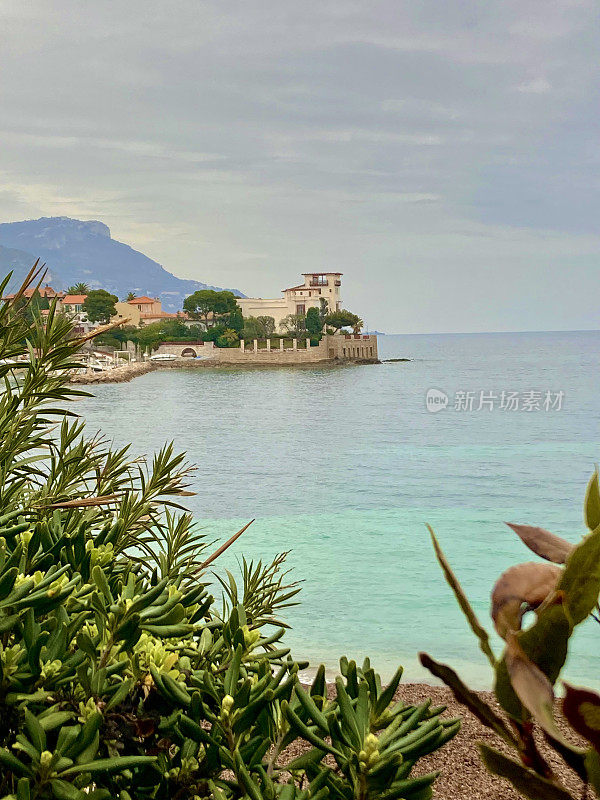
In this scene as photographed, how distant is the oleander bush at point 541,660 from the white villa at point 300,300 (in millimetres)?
75853

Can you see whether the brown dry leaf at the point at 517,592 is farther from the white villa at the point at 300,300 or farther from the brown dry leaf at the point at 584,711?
the white villa at the point at 300,300

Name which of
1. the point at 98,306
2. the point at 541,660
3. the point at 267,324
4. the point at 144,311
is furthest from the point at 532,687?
the point at 144,311

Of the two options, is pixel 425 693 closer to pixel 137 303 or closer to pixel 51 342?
pixel 51 342

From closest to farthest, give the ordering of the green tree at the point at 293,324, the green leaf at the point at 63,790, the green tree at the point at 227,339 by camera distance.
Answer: the green leaf at the point at 63,790, the green tree at the point at 227,339, the green tree at the point at 293,324

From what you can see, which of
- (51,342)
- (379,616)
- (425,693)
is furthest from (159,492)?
(379,616)


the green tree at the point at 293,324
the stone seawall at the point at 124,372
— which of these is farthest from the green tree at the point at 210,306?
the stone seawall at the point at 124,372

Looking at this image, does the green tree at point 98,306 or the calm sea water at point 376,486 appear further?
the green tree at point 98,306

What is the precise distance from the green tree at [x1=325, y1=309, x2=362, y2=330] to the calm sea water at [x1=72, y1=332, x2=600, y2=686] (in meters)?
15.2

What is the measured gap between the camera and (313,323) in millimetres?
71000

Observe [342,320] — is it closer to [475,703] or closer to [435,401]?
[435,401]

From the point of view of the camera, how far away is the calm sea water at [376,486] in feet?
26.7

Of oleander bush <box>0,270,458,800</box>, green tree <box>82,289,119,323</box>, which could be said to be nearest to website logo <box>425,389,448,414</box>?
green tree <box>82,289,119,323</box>

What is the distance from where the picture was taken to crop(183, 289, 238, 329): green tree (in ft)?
A: 229

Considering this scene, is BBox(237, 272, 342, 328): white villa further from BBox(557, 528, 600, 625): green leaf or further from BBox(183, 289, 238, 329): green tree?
BBox(557, 528, 600, 625): green leaf
